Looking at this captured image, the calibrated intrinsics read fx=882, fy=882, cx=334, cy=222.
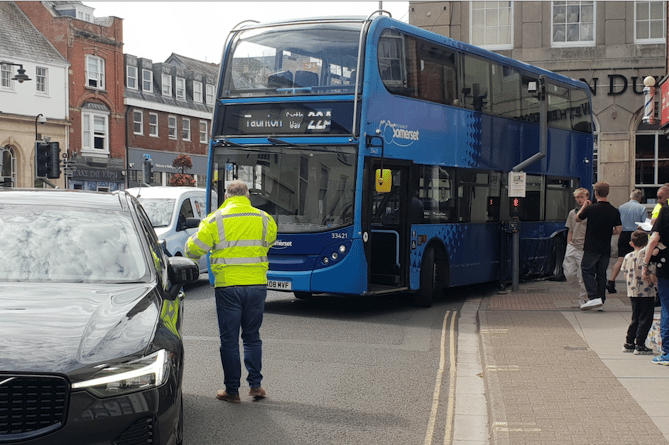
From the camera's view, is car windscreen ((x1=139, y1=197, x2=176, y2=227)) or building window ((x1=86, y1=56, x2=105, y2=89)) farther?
building window ((x1=86, y1=56, x2=105, y2=89))

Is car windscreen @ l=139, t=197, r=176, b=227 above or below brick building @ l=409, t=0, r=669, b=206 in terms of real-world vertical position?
below

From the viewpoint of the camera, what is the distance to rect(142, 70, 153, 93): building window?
5709cm

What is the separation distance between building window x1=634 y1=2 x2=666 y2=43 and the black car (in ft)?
78.5

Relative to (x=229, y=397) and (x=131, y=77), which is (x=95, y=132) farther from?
(x=229, y=397)

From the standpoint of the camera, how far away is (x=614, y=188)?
27.2 metres

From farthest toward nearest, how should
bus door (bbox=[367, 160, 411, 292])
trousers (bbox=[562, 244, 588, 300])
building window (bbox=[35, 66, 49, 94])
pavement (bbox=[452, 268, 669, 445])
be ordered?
building window (bbox=[35, 66, 49, 94])
trousers (bbox=[562, 244, 588, 300])
bus door (bbox=[367, 160, 411, 292])
pavement (bbox=[452, 268, 669, 445])

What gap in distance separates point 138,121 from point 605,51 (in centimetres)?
3544

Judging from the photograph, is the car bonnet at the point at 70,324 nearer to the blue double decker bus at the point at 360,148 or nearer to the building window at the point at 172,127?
the blue double decker bus at the point at 360,148

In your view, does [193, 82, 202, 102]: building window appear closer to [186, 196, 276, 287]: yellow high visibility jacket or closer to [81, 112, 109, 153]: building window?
[81, 112, 109, 153]: building window

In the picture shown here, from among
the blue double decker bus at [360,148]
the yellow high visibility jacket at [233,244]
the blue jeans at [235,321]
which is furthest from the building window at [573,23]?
the blue jeans at [235,321]

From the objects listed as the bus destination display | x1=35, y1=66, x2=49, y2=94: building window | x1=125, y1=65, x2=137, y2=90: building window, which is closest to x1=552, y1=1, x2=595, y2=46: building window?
the bus destination display

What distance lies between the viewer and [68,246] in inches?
218

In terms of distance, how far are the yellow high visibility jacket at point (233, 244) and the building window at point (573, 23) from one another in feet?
73.3

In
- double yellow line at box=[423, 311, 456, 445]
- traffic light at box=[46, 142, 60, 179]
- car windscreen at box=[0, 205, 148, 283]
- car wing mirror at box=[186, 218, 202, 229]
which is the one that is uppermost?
traffic light at box=[46, 142, 60, 179]
